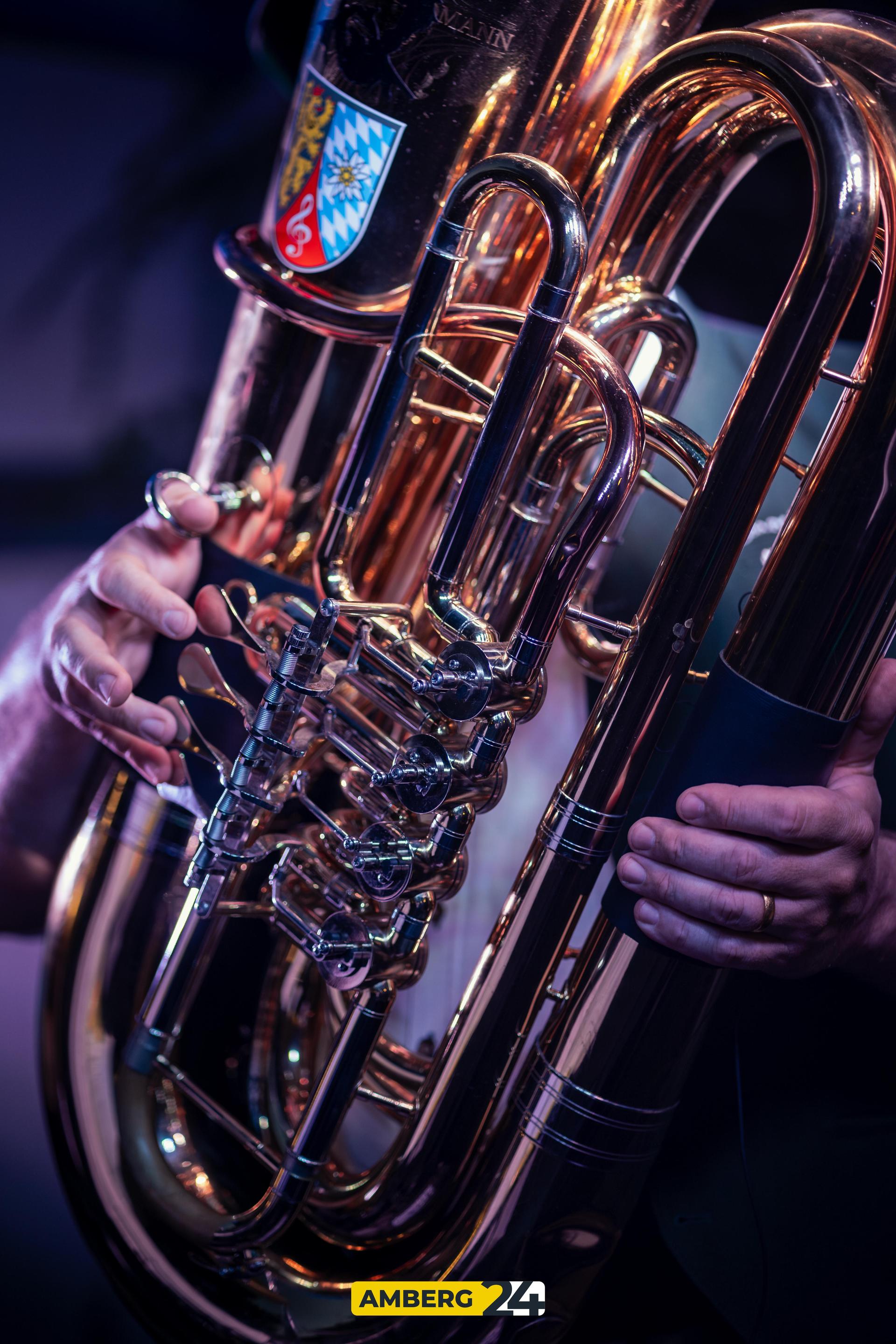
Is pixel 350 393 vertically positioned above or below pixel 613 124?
below

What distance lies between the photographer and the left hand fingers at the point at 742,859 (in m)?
0.54

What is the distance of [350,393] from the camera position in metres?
0.77

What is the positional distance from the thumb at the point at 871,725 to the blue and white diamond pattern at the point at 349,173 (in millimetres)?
450

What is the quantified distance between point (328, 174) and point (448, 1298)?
752 millimetres

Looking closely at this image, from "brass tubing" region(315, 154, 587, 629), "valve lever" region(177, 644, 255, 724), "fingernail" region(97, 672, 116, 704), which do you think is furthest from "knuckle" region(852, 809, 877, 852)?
"fingernail" region(97, 672, 116, 704)

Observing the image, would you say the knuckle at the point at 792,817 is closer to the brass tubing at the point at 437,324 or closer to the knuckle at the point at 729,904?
the knuckle at the point at 729,904

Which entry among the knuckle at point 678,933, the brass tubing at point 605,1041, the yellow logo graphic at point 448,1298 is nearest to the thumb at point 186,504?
the brass tubing at point 605,1041

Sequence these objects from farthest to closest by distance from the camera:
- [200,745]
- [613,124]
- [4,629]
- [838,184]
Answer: [4,629]
[200,745]
[613,124]
[838,184]

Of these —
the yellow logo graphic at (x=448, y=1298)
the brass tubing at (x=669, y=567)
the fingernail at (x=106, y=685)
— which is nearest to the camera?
the brass tubing at (x=669, y=567)

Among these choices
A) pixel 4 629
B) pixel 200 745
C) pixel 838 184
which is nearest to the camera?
pixel 838 184

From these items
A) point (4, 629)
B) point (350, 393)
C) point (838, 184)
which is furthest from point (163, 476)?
point (4, 629)

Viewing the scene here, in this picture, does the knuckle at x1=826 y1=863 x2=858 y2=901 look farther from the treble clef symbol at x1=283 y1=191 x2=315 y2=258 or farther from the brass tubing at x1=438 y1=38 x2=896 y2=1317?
the treble clef symbol at x1=283 y1=191 x2=315 y2=258

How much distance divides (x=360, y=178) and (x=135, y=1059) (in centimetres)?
66

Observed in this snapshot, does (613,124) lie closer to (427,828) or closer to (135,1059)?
(427,828)
